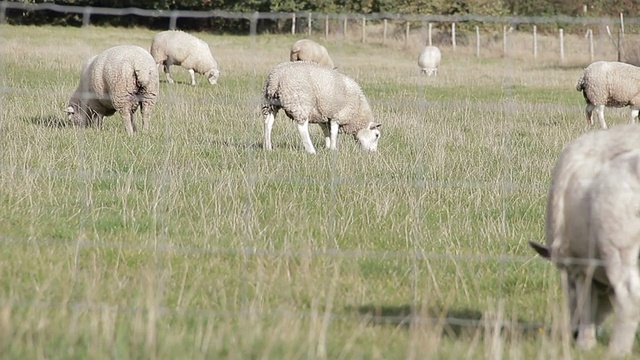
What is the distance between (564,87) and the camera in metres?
28.6

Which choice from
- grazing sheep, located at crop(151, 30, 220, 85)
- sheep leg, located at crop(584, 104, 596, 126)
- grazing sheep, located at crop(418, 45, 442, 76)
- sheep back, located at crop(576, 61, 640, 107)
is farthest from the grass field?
grazing sheep, located at crop(418, 45, 442, 76)

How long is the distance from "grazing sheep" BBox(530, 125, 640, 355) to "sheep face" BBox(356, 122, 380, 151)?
29.4 ft

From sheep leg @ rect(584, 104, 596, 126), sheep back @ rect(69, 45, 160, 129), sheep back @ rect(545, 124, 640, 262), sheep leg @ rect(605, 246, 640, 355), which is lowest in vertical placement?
sheep leg @ rect(584, 104, 596, 126)

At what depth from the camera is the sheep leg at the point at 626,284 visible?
4.81 m

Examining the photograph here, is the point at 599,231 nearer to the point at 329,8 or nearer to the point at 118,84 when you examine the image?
the point at 118,84

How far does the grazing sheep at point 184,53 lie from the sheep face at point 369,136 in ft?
45.2

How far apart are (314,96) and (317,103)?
0.38ft

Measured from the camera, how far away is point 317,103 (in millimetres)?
14398

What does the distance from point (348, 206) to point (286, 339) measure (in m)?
4.13

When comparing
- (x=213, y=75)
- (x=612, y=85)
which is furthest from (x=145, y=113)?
(x=213, y=75)

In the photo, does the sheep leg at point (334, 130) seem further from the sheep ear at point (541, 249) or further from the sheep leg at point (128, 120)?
the sheep ear at point (541, 249)

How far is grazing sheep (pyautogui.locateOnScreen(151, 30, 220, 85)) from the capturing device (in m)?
28.3

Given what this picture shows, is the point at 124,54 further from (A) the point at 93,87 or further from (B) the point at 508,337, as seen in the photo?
(B) the point at 508,337

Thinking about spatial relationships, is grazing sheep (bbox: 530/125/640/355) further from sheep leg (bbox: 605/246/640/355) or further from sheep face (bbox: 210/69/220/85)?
sheep face (bbox: 210/69/220/85)
